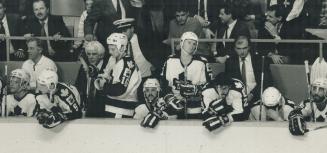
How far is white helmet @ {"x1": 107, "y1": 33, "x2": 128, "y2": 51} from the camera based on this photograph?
7.29 metres

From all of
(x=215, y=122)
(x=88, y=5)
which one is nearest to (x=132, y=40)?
(x=88, y=5)

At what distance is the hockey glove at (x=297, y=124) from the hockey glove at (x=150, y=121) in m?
1.13

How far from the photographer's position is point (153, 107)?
7000mm

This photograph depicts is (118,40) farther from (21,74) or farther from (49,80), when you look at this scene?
(21,74)

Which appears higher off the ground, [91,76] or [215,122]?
[91,76]

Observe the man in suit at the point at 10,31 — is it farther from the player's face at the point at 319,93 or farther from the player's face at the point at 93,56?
the player's face at the point at 319,93

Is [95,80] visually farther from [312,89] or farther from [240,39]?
[312,89]

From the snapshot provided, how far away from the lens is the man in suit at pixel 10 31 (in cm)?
770

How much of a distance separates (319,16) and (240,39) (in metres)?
0.88

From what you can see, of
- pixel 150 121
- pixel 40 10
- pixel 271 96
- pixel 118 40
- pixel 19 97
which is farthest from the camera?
pixel 40 10

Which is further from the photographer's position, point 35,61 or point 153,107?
point 35,61

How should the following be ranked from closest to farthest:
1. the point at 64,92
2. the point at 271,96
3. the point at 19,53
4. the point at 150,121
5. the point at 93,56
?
the point at 150,121 < the point at 271,96 < the point at 64,92 < the point at 93,56 < the point at 19,53

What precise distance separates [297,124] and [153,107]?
132cm

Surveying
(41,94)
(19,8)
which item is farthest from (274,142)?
(19,8)
